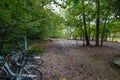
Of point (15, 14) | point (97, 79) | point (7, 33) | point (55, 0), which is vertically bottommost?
point (97, 79)

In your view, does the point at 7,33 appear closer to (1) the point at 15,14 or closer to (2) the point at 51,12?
(1) the point at 15,14

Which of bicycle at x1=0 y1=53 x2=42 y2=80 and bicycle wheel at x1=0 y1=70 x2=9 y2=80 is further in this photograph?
bicycle wheel at x1=0 y1=70 x2=9 y2=80

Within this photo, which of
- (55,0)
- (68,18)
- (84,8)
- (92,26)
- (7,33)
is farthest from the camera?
(92,26)

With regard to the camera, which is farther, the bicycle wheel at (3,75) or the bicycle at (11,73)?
the bicycle wheel at (3,75)

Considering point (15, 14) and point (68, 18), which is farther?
point (68, 18)

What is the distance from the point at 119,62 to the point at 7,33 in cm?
550

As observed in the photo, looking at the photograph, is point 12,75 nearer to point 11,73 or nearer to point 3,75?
point 11,73

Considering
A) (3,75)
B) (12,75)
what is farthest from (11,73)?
(3,75)

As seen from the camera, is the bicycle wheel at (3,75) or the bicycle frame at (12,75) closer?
the bicycle frame at (12,75)

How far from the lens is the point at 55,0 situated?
17.7m

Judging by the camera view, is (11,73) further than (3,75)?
No

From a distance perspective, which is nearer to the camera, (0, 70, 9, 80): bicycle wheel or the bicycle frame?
the bicycle frame

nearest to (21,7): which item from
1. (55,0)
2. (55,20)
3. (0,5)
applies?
(0,5)

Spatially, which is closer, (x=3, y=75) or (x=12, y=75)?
(x=12, y=75)
